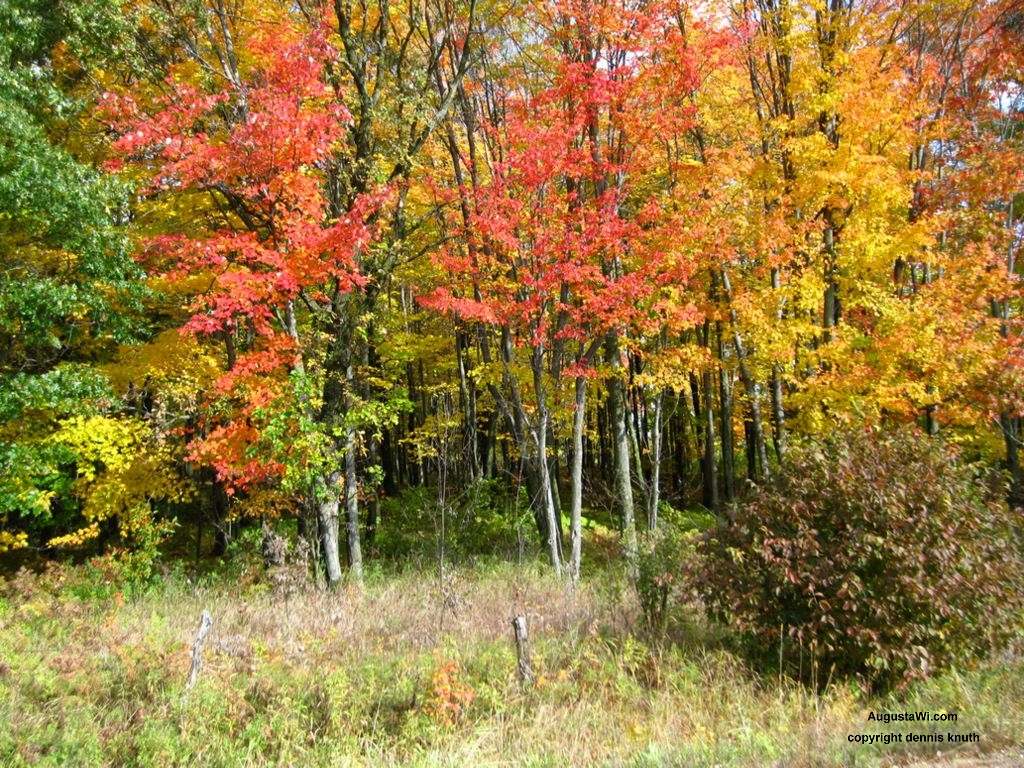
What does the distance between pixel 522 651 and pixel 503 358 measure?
7.08 meters

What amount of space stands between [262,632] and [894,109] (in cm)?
1379

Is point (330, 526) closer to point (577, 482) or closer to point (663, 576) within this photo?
point (577, 482)

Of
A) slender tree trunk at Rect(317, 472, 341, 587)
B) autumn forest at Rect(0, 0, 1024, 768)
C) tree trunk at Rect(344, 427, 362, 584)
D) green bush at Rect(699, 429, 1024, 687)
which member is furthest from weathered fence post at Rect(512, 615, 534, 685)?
tree trunk at Rect(344, 427, 362, 584)

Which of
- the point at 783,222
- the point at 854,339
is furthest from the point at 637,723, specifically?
the point at 783,222

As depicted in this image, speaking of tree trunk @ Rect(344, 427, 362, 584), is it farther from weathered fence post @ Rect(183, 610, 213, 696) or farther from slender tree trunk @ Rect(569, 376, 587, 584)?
weathered fence post @ Rect(183, 610, 213, 696)

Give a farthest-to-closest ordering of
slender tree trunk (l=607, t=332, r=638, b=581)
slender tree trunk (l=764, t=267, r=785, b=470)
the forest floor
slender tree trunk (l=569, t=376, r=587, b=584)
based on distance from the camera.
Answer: slender tree trunk (l=764, t=267, r=785, b=470), slender tree trunk (l=607, t=332, r=638, b=581), slender tree trunk (l=569, t=376, r=587, b=584), the forest floor

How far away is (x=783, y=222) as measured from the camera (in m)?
11.9

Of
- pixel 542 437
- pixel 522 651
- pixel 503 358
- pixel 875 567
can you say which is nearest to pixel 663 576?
pixel 522 651

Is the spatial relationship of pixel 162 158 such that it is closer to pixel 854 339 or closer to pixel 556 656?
pixel 556 656

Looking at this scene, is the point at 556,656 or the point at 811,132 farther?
the point at 811,132

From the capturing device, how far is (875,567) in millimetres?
6004

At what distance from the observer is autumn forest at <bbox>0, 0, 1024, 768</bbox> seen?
5836 millimetres

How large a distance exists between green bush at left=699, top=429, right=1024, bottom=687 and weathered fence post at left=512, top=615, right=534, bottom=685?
1949mm

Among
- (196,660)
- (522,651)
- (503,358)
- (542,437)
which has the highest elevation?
(503,358)
